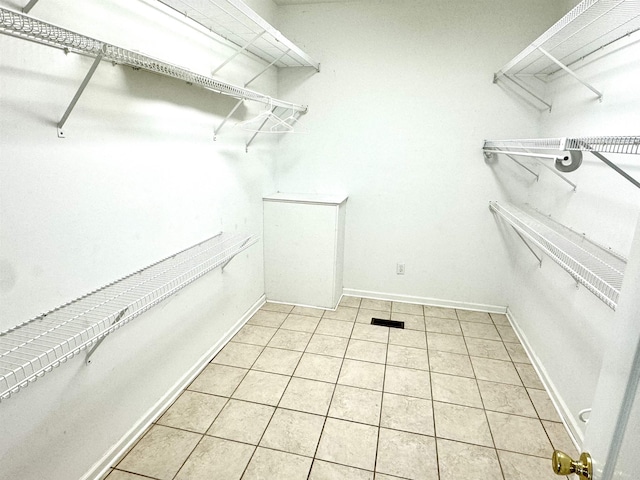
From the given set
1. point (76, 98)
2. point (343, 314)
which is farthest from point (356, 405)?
point (76, 98)

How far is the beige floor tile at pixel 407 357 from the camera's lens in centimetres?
252

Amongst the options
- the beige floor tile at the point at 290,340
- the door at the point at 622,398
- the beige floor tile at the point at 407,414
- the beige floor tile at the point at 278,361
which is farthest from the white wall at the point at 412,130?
the door at the point at 622,398

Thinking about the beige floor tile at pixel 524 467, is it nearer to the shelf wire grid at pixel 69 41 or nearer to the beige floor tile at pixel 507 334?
the beige floor tile at pixel 507 334

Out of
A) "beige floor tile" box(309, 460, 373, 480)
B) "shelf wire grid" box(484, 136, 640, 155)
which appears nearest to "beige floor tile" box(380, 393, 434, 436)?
"beige floor tile" box(309, 460, 373, 480)

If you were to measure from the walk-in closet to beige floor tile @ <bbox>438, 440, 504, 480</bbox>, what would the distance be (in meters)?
0.01

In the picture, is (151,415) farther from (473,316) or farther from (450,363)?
(473,316)

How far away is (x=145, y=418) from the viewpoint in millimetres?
1876

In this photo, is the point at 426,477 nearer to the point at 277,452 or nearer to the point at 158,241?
the point at 277,452

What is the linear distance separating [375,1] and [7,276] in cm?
312

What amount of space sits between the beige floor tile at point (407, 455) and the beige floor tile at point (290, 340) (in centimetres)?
97

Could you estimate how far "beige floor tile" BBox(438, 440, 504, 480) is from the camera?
1673 millimetres

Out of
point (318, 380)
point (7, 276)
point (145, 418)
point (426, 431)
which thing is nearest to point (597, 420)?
point (426, 431)

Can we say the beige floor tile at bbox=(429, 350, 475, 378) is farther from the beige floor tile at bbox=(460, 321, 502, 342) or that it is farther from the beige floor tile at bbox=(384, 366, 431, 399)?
the beige floor tile at bbox=(460, 321, 502, 342)

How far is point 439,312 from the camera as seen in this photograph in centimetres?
336
